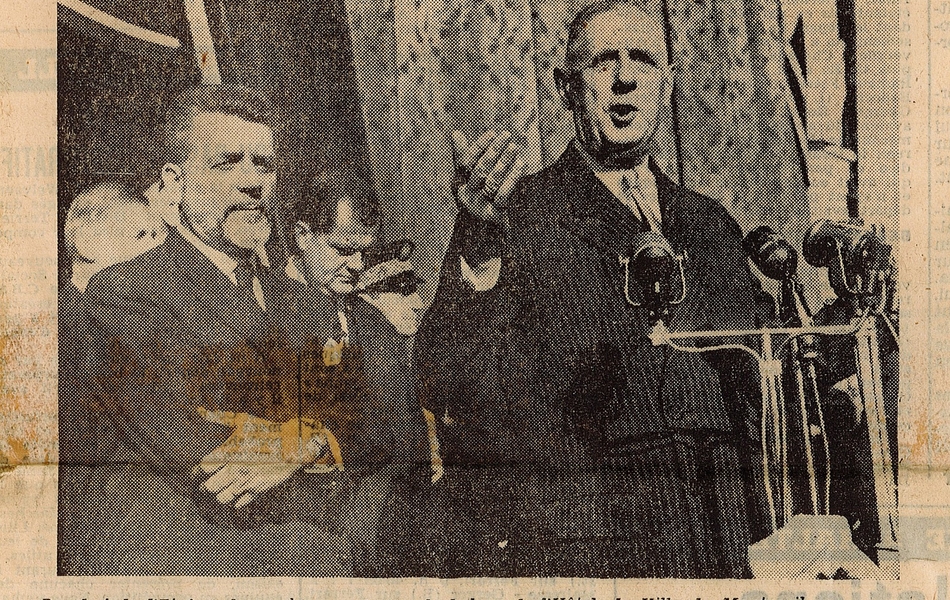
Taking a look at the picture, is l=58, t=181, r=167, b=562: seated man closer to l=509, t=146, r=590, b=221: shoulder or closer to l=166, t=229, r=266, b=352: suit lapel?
l=166, t=229, r=266, b=352: suit lapel

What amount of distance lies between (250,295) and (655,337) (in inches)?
15.8

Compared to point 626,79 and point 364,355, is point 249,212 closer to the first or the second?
point 364,355

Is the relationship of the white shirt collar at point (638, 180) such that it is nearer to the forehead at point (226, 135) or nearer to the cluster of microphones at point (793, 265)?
the cluster of microphones at point (793, 265)

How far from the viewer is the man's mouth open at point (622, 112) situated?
0.68 metres

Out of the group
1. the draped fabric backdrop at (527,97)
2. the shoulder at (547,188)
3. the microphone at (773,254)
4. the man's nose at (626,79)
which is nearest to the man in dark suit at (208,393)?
the draped fabric backdrop at (527,97)

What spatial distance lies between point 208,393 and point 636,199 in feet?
1.52

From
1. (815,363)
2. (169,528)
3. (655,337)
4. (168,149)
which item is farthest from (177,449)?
(815,363)

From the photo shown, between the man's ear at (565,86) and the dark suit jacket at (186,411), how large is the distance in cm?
32

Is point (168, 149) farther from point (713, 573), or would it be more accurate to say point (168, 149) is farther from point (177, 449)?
point (713, 573)

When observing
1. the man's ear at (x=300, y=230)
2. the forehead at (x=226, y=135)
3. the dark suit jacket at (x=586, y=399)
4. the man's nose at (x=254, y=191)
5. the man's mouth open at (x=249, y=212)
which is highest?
the forehead at (x=226, y=135)

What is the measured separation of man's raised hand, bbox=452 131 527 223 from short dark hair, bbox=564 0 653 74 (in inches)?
3.7

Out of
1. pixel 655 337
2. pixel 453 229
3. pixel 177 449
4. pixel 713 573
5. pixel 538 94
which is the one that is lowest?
pixel 713 573

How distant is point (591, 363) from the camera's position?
0.67 metres

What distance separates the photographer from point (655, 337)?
67 centimetres
